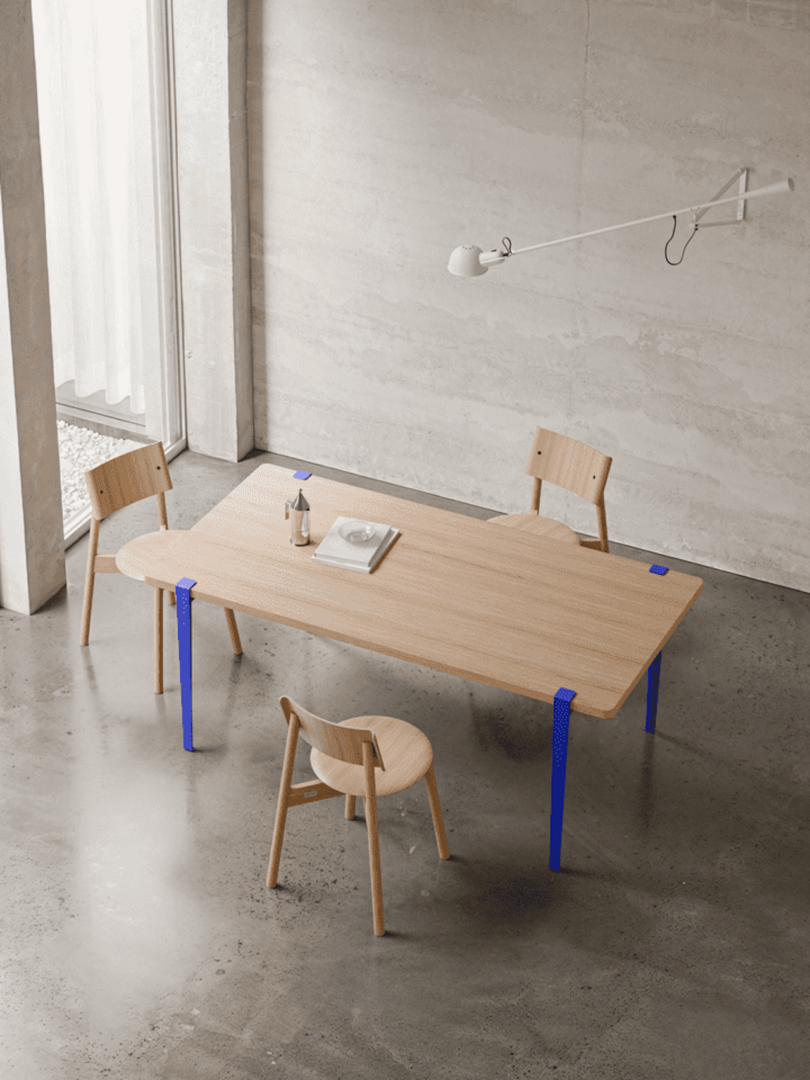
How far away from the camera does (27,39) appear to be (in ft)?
18.8

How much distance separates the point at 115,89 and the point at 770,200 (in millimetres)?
3377

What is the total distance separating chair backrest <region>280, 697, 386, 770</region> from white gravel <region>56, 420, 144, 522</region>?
10.1 feet

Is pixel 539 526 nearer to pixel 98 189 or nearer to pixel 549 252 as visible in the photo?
pixel 549 252

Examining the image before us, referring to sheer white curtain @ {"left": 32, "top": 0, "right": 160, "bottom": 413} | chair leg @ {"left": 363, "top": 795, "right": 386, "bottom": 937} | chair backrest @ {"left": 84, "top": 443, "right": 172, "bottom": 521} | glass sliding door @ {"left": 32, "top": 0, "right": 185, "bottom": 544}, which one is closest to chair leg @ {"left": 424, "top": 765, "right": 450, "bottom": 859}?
chair leg @ {"left": 363, "top": 795, "right": 386, "bottom": 937}

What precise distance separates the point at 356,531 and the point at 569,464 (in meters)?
1.17

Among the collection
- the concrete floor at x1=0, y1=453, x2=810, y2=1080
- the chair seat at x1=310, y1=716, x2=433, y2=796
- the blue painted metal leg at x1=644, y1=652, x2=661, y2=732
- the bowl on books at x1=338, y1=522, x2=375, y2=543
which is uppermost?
the bowl on books at x1=338, y1=522, x2=375, y2=543

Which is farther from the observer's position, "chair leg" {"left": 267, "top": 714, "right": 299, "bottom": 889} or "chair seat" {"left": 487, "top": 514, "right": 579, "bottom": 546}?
"chair seat" {"left": 487, "top": 514, "right": 579, "bottom": 546}

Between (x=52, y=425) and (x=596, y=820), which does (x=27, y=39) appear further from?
(x=596, y=820)

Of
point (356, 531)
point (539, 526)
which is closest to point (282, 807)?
point (356, 531)

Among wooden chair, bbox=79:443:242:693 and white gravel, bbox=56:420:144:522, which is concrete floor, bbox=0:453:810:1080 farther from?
white gravel, bbox=56:420:144:522

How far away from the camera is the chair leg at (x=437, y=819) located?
16.6 feet

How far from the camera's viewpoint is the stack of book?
5617mm

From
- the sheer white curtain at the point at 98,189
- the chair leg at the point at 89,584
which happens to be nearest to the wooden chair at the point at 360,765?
the chair leg at the point at 89,584

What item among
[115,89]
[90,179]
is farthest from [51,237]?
[115,89]
